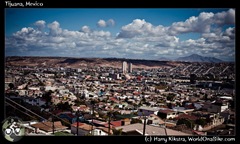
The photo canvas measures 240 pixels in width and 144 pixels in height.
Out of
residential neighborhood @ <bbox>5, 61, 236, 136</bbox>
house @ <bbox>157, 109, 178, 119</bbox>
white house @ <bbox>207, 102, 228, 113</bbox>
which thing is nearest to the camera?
white house @ <bbox>207, 102, 228, 113</bbox>

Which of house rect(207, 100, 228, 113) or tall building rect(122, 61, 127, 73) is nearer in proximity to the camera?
house rect(207, 100, 228, 113)

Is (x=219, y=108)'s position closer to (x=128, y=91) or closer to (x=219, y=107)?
(x=219, y=107)

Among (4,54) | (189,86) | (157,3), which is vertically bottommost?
(189,86)

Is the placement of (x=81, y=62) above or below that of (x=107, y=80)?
above

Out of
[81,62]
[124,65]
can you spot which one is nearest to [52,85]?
[81,62]

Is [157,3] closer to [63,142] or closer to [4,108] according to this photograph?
[63,142]
